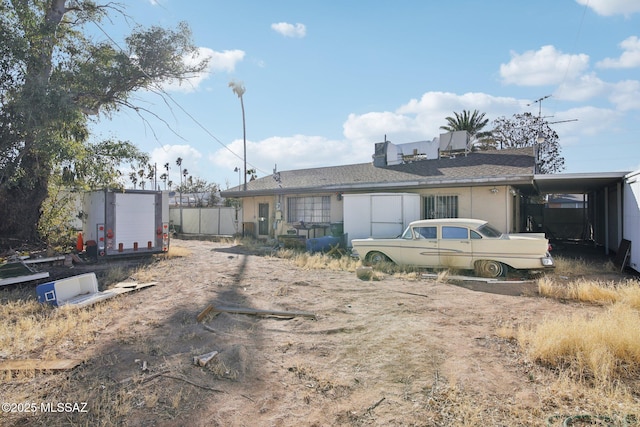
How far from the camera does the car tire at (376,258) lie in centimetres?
1072

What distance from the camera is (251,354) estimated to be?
14.4 feet

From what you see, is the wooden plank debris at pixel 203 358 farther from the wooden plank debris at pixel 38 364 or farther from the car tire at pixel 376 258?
the car tire at pixel 376 258

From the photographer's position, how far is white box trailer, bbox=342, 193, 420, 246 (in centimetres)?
1320

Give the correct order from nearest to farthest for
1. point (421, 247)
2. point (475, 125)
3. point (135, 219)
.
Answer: point (421, 247) < point (135, 219) < point (475, 125)

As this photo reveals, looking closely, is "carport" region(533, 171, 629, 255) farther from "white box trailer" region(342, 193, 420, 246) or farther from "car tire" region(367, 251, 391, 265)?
"car tire" region(367, 251, 391, 265)

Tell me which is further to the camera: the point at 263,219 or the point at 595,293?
the point at 263,219

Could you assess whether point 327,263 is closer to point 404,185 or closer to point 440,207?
point 404,185

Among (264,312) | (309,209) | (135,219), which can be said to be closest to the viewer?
(264,312)

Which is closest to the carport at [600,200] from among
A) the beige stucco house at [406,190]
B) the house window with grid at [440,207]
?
the beige stucco house at [406,190]

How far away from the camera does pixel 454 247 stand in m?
9.61

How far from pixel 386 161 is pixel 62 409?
16.9m

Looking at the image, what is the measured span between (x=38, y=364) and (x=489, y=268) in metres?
9.20

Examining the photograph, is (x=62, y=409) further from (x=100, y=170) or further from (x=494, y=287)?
(x=100, y=170)

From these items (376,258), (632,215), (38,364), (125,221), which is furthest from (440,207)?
(38,364)
